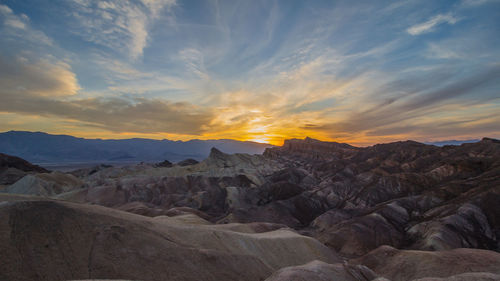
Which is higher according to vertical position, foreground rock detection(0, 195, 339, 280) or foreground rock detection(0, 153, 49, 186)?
foreground rock detection(0, 195, 339, 280)

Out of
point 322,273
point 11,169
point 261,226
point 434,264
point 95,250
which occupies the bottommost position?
point 261,226

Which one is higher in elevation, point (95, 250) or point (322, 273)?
point (95, 250)

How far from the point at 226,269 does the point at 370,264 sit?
57.4 ft

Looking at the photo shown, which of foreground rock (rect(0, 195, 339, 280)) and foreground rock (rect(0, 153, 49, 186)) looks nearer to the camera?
foreground rock (rect(0, 195, 339, 280))

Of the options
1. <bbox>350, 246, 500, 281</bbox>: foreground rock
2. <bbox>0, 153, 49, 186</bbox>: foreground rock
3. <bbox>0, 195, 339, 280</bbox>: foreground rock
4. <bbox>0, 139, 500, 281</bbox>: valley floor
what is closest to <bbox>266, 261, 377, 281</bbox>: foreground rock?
<bbox>0, 139, 500, 281</bbox>: valley floor

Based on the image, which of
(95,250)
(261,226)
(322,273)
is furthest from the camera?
(261,226)

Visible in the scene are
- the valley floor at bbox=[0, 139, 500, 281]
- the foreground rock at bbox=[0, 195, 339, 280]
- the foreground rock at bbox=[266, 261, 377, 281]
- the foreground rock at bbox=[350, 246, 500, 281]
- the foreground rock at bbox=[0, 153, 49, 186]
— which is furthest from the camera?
the foreground rock at bbox=[0, 153, 49, 186]

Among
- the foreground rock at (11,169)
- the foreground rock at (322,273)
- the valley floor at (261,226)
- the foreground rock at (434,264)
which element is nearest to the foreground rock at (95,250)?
the valley floor at (261,226)

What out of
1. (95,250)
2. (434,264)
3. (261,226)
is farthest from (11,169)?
(434,264)

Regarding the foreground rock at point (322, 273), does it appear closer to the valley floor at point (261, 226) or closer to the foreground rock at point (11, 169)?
the valley floor at point (261, 226)

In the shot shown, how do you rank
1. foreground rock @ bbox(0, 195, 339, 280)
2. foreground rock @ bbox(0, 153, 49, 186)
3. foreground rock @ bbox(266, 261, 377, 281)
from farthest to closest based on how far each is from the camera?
foreground rock @ bbox(0, 153, 49, 186) < foreground rock @ bbox(266, 261, 377, 281) < foreground rock @ bbox(0, 195, 339, 280)

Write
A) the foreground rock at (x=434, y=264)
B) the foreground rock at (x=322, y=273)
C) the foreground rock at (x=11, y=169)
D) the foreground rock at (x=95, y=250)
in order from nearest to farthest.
Result: the foreground rock at (x=95, y=250)
the foreground rock at (x=322, y=273)
the foreground rock at (x=434, y=264)
the foreground rock at (x=11, y=169)

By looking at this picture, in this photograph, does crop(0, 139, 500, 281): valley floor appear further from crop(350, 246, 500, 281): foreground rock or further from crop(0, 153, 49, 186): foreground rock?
crop(0, 153, 49, 186): foreground rock

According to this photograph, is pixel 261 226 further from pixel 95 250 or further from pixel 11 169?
pixel 11 169
